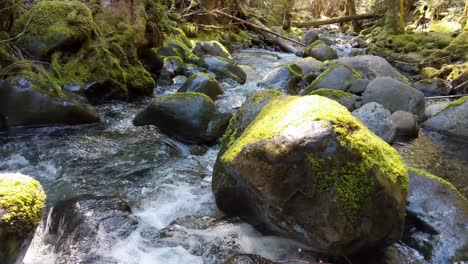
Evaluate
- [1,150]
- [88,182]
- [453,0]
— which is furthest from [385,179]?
[453,0]

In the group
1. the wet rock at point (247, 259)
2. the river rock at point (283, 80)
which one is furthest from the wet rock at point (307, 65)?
the wet rock at point (247, 259)

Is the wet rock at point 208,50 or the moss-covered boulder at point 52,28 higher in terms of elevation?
the moss-covered boulder at point 52,28

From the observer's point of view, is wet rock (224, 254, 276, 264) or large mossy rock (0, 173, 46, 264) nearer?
large mossy rock (0, 173, 46, 264)

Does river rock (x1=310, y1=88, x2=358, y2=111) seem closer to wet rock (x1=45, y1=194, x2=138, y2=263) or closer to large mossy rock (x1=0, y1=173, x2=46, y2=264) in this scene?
wet rock (x1=45, y1=194, x2=138, y2=263)

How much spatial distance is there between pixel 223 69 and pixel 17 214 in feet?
24.9

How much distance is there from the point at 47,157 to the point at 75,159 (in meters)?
0.32

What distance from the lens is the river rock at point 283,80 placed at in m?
9.31

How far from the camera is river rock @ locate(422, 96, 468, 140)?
6980 millimetres

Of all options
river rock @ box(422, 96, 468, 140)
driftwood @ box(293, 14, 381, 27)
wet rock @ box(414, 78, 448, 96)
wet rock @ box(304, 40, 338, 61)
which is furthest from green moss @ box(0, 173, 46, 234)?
driftwood @ box(293, 14, 381, 27)

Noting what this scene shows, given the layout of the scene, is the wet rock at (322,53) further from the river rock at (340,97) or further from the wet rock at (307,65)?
the river rock at (340,97)

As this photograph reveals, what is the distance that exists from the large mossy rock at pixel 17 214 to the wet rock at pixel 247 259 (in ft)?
4.38

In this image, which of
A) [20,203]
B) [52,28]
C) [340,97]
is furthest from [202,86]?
[20,203]

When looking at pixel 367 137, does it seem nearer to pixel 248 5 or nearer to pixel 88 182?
pixel 88 182

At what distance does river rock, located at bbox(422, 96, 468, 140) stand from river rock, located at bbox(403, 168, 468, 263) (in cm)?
352
